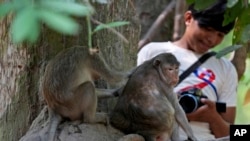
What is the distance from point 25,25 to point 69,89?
84.9 inches

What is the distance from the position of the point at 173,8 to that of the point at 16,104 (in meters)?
2.59

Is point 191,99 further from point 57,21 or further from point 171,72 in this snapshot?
point 57,21

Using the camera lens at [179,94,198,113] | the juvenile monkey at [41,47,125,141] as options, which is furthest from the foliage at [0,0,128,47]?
the camera lens at [179,94,198,113]

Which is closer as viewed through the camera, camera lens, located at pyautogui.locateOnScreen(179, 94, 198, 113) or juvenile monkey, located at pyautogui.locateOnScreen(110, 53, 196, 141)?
juvenile monkey, located at pyautogui.locateOnScreen(110, 53, 196, 141)

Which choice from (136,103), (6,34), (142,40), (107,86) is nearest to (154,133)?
(136,103)

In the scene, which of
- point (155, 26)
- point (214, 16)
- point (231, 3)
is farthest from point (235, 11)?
point (155, 26)

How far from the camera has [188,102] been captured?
12.2 feet

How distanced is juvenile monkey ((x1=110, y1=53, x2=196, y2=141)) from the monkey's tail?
356 millimetres

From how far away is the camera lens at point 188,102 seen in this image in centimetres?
363

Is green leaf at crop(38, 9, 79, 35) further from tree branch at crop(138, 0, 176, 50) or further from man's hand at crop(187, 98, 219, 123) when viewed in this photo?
tree branch at crop(138, 0, 176, 50)

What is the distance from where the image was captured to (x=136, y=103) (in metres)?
3.09

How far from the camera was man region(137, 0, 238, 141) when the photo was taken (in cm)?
377

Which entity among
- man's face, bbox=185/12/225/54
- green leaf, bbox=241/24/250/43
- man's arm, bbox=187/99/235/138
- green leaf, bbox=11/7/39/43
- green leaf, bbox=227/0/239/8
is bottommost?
man's arm, bbox=187/99/235/138

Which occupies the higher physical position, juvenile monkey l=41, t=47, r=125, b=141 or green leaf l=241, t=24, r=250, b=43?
green leaf l=241, t=24, r=250, b=43
